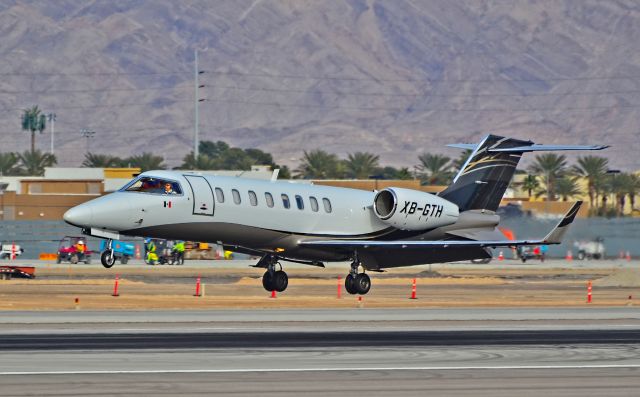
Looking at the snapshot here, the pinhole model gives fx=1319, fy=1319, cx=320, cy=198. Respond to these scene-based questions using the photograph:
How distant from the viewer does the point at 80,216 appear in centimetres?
3541

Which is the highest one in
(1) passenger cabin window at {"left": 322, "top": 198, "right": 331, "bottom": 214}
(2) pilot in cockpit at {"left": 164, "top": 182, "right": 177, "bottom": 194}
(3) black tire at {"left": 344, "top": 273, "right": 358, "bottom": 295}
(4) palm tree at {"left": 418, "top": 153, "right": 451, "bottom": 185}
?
(4) palm tree at {"left": 418, "top": 153, "right": 451, "bottom": 185}

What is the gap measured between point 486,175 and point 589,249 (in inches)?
2026

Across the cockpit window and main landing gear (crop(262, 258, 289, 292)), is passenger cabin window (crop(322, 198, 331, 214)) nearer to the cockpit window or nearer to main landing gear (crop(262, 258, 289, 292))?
main landing gear (crop(262, 258, 289, 292))

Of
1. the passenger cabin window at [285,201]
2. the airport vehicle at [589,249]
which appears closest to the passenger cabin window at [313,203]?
the passenger cabin window at [285,201]

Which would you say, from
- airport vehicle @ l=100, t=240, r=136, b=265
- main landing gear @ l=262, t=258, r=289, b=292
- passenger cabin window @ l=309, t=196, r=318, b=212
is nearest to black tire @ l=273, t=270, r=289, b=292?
main landing gear @ l=262, t=258, r=289, b=292

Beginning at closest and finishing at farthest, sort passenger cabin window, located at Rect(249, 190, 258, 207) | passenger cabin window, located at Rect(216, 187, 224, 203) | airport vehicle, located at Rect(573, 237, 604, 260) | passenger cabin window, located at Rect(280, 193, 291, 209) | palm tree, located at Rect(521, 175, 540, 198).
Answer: passenger cabin window, located at Rect(216, 187, 224, 203) → passenger cabin window, located at Rect(249, 190, 258, 207) → passenger cabin window, located at Rect(280, 193, 291, 209) → airport vehicle, located at Rect(573, 237, 604, 260) → palm tree, located at Rect(521, 175, 540, 198)

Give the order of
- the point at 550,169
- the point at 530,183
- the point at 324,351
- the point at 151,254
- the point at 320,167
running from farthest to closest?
the point at 530,183 → the point at 550,169 → the point at 320,167 → the point at 151,254 → the point at 324,351

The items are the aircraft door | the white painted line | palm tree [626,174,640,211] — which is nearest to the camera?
the white painted line

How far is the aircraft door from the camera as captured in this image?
1492 inches

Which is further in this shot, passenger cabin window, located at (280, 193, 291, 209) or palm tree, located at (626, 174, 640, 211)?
palm tree, located at (626, 174, 640, 211)

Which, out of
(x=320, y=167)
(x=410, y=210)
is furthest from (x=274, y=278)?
(x=320, y=167)

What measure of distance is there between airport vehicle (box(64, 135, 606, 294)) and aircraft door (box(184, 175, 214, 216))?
3 centimetres

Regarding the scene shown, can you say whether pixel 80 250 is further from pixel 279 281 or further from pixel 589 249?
pixel 279 281

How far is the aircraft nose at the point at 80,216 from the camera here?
35.2 metres
